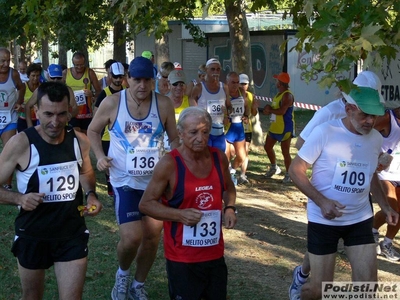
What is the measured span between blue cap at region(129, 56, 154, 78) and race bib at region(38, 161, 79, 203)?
4.64ft

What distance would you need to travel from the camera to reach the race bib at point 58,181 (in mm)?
4918

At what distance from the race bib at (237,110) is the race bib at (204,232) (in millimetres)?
7006

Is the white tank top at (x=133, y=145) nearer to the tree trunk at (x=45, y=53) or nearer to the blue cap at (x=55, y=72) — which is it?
the blue cap at (x=55, y=72)

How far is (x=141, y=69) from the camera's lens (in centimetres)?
620

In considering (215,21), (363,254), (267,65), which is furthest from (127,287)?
(215,21)

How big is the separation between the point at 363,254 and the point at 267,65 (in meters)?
21.6

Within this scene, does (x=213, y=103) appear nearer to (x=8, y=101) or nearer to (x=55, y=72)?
(x=55, y=72)

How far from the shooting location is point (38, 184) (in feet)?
16.1

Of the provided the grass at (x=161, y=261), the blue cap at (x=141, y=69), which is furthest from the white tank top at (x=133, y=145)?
the grass at (x=161, y=261)

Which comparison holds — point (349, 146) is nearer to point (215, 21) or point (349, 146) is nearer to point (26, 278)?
point (26, 278)

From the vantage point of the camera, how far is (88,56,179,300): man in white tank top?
623 cm

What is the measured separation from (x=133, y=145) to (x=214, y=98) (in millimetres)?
4675

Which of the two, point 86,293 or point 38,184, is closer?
point 38,184

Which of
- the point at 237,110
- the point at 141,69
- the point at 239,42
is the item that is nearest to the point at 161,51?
the point at 239,42
